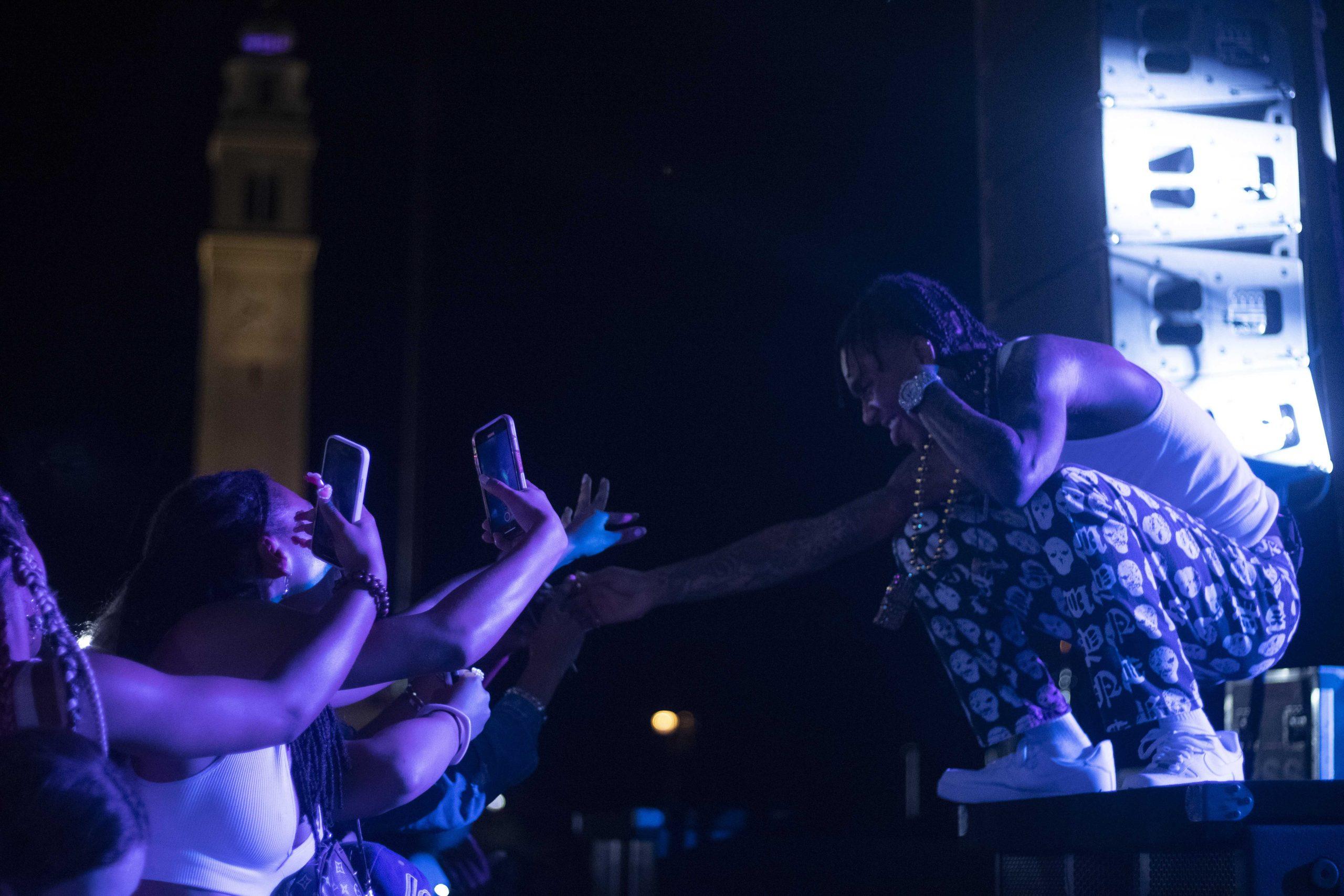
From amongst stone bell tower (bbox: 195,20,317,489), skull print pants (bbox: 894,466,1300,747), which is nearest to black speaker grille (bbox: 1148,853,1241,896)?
skull print pants (bbox: 894,466,1300,747)

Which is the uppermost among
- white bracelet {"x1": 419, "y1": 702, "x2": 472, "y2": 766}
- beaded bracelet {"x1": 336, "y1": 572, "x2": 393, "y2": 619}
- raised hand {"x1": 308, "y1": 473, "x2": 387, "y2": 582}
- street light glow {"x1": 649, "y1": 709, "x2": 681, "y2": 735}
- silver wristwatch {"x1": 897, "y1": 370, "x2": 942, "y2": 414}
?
silver wristwatch {"x1": 897, "y1": 370, "x2": 942, "y2": 414}

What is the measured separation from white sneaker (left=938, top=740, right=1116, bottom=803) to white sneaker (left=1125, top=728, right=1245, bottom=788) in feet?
0.16

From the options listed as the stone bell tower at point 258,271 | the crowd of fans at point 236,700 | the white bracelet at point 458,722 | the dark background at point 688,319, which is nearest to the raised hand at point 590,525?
the crowd of fans at point 236,700

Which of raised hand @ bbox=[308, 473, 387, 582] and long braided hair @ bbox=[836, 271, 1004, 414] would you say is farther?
long braided hair @ bbox=[836, 271, 1004, 414]

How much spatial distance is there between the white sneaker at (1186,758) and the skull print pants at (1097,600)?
0.04m

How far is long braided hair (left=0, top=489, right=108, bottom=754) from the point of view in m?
1.03

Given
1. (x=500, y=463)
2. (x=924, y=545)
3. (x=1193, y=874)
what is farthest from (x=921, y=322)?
(x=1193, y=874)

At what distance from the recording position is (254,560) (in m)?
1.42

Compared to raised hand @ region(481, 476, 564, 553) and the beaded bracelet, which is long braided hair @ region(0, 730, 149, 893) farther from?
raised hand @ region(481, 476, 564, 553)

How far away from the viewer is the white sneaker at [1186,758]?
1.66 m

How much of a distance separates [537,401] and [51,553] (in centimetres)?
135

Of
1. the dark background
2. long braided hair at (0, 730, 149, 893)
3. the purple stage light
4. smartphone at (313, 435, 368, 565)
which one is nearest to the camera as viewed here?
long braided hair at (0, 730, 149, 893)

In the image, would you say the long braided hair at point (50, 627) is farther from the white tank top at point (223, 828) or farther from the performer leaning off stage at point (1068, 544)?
the performer leaning off stage at point (1068, 544)

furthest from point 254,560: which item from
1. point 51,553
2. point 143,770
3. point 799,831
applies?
point 51,553
